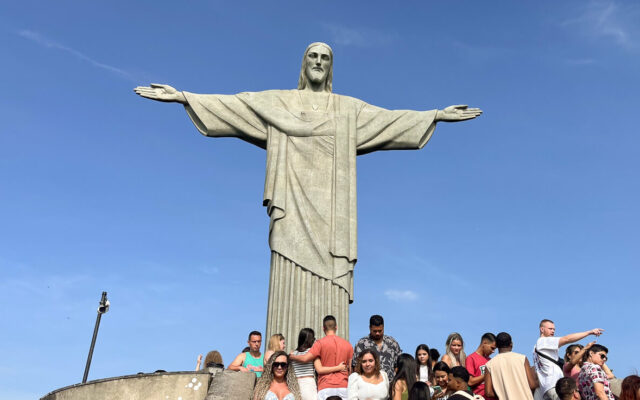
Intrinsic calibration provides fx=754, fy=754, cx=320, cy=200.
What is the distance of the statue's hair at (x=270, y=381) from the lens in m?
9.20

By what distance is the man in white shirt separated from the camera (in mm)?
9148

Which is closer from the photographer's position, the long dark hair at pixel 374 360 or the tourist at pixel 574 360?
the long dark hair at pixel 374 360

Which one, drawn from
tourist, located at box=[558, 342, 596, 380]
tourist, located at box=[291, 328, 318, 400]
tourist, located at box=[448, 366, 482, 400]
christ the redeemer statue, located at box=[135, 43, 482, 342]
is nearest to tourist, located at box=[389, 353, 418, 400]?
tourist, located at box=[448, 366, 482, 400]

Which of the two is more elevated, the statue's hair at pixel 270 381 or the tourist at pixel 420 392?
the statue's hair at pixel 270 381

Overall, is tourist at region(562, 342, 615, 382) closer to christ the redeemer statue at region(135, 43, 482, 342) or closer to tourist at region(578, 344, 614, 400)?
tourist at region(578, 344, 614, 400)

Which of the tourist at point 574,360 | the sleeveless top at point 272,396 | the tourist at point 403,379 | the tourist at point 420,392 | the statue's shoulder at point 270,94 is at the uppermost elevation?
the statue's shoulder at point 270,94

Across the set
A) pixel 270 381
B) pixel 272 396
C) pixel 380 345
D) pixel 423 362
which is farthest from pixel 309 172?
pixel 272 396

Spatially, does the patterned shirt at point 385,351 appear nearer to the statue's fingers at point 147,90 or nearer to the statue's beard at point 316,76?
the statue's beard at point 316,76

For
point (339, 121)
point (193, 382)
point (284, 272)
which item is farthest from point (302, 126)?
point (193, 382)

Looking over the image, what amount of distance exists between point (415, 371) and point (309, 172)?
238 inches

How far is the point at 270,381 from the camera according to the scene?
9266mm

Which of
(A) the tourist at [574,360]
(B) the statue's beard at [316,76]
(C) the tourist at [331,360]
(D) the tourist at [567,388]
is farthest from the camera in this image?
(B) the statue's beard at [316,76]

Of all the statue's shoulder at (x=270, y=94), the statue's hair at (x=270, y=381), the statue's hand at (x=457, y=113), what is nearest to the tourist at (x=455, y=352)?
the statue's hair at (x=270, y=381)

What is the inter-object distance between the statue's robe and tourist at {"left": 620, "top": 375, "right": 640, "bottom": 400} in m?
6.20
